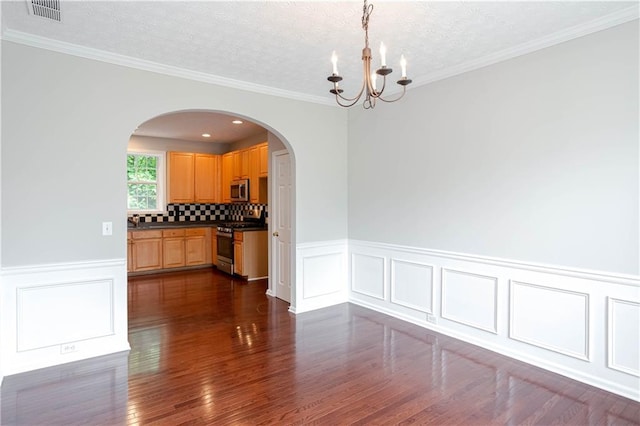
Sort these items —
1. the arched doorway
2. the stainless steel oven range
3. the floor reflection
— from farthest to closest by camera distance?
the stainless steel oven range
the arched doorway
the floor reflection

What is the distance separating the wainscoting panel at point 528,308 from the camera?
2621 millimetres

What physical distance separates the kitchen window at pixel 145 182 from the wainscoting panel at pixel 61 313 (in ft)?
14.5

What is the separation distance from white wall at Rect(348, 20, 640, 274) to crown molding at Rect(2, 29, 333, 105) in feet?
4.47

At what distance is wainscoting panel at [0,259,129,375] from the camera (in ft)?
9.45

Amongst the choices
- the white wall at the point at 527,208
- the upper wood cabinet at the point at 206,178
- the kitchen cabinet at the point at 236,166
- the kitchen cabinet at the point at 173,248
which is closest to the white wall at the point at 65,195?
the white wall at the point at 527,208

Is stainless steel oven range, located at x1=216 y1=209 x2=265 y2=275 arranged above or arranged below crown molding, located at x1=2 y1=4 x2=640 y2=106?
below

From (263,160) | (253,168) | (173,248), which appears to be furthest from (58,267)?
(173,248)

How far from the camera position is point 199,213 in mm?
7977

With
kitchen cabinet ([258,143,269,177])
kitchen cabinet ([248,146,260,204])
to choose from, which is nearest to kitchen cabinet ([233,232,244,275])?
kitchen cabinet ([248,146,260,204])

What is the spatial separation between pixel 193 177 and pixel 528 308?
254 inches

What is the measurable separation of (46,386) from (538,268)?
12.9 feet

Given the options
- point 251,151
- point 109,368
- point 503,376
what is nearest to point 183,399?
point 109,368

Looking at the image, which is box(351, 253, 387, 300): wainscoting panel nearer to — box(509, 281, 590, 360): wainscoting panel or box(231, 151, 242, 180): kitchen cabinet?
box(509, 281, 590, 360): wainscoting panel

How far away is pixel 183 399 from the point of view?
2531mm
